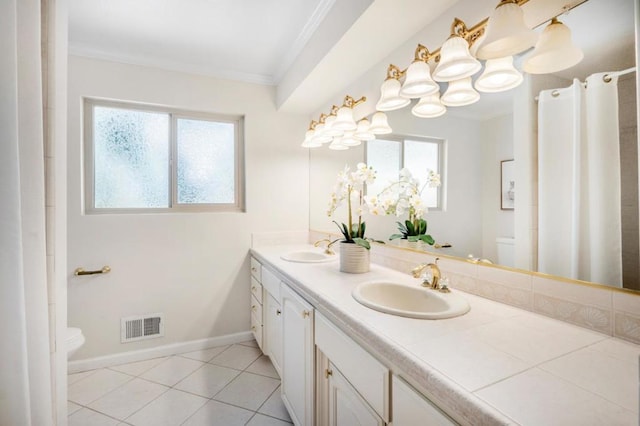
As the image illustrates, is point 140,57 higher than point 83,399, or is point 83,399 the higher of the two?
point 140,57

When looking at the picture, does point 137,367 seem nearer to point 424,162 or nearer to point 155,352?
point 155,352

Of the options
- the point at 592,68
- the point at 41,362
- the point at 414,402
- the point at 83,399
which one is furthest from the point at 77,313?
the point at 592,68

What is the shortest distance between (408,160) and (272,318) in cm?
137

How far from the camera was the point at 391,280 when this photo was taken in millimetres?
1439

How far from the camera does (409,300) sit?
1295mm

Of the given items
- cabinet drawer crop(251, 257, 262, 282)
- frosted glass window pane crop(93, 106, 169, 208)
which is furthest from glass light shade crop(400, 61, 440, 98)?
frosted glass window pane crop(93, 106, 169, 208)

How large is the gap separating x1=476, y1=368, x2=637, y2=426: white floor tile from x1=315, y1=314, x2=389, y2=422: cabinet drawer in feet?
1.02

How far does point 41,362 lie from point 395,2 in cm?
175

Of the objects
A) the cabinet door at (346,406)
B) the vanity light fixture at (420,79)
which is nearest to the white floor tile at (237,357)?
the cabinet door at (346,406)

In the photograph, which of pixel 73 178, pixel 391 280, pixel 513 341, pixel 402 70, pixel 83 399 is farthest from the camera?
pixel 73 178

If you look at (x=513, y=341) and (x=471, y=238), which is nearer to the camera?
(x=513, y=341)

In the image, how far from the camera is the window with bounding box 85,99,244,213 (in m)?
2.27

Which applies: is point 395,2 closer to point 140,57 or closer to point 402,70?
point 402,70

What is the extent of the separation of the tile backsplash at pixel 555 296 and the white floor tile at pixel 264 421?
1235mm
